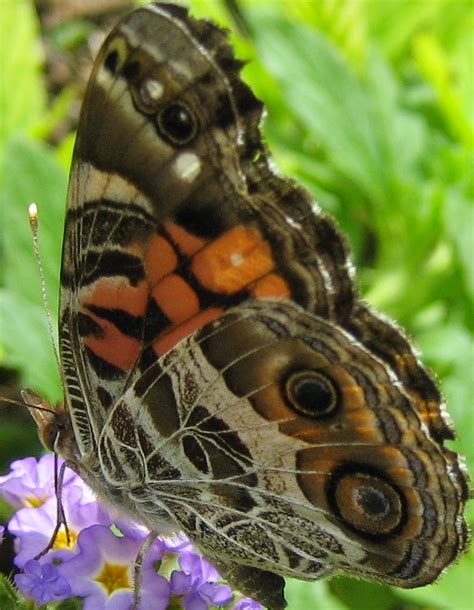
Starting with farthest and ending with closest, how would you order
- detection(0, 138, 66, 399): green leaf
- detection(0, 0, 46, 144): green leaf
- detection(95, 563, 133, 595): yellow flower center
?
detection(0, 0, 46, 144): green leaf
detection(0, 138, 66, 399): green leaf
detection(95, 563, 133, 595): yellow flower center

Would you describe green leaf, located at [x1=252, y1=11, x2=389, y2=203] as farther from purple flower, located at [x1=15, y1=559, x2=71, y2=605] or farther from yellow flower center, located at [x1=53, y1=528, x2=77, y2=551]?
purple flower, located at [x1=15, y1=559, x2=71, y2=605]

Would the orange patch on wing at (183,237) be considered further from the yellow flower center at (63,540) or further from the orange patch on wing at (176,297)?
the yellow flower center at (63,540)

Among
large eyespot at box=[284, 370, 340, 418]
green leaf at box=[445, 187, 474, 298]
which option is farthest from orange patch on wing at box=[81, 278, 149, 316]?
green leaf at box=[445, 187, 474, 298]

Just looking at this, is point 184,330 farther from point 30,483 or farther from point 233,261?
point 30,483

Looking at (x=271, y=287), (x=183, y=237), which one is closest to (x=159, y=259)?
(x=183, y=237)

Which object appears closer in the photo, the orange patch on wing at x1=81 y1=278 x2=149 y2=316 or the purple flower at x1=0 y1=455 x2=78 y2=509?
the orange patch on wing at x1=81 y1=278 x2=149 y2=316

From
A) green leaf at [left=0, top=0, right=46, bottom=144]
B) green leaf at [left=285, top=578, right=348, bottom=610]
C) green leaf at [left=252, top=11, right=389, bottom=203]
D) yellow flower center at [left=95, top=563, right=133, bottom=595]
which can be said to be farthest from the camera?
green leaf at [left=0, top=0, right=46, bottom=144]

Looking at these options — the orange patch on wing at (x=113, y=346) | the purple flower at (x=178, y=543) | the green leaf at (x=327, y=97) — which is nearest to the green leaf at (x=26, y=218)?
the green leaf at (x=327, y=97)

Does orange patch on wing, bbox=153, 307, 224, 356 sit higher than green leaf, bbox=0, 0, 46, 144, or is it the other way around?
green leaf, bbox=0, 0, 46, 144
